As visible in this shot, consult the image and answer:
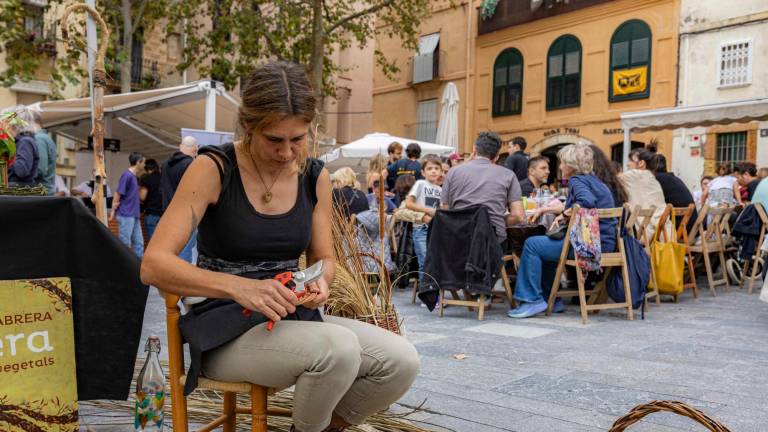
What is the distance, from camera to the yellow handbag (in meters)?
6.32

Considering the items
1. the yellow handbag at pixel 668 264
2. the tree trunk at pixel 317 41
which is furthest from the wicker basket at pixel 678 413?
the tree trunk at pixel 317 41

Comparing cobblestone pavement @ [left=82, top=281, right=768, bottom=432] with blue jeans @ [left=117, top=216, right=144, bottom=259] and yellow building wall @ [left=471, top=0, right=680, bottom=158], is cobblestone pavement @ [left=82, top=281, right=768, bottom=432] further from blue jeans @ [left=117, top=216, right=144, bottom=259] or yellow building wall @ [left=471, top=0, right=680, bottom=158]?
yellow building wall @ [left=471, top=0, right=680, bottom=158]

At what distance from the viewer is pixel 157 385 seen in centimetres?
248

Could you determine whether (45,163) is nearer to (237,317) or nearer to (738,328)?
(237,317)

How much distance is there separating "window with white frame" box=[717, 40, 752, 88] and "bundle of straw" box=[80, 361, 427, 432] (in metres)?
16.4

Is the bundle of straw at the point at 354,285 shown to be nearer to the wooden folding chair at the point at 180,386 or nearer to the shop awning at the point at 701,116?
the wooden folding chair at the point at 180,386

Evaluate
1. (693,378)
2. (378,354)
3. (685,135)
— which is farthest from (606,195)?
(685,135)

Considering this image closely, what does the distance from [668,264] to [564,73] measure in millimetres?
14724

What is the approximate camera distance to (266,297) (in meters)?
1.81

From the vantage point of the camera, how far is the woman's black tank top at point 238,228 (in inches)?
78.5

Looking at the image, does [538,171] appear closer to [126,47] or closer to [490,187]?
[490,187]

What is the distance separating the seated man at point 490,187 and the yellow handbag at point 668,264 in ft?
4.72

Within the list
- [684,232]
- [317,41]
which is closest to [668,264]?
[684,232]

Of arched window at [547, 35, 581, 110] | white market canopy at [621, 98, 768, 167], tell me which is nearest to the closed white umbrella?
arched window at [547, 35, 581, 110]
